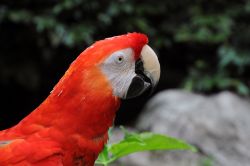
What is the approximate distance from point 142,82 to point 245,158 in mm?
1761

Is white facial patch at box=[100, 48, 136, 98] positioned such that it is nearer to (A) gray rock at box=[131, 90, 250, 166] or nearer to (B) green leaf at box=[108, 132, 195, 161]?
(B) green leaf at box=[108, 132, 195, 161]

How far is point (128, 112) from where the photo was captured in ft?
14.8

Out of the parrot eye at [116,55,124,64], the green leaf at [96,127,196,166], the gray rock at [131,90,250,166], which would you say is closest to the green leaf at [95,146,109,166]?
the green leaf at [96,127,196,166]

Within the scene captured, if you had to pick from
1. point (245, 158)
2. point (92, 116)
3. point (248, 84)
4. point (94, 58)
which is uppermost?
point (94, 58)

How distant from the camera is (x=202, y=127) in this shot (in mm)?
3434

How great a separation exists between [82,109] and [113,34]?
2.65 m

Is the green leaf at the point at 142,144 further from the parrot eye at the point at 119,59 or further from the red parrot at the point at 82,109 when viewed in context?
the parrot eye at the point at 119,59

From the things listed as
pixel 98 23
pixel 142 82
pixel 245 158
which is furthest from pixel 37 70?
pixel 142 82

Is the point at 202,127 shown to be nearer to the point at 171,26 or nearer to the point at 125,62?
the point at 171,26

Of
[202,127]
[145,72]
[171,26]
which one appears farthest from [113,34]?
[145,72]

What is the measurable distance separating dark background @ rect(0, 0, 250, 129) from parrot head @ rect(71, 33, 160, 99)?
223 centimetres

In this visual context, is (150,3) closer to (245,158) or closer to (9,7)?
(9,7)

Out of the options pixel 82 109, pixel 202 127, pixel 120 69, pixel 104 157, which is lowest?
pixel 202 127

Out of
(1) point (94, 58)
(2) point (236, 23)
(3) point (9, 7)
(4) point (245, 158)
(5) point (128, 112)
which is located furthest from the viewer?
(5) point (128, 112)
